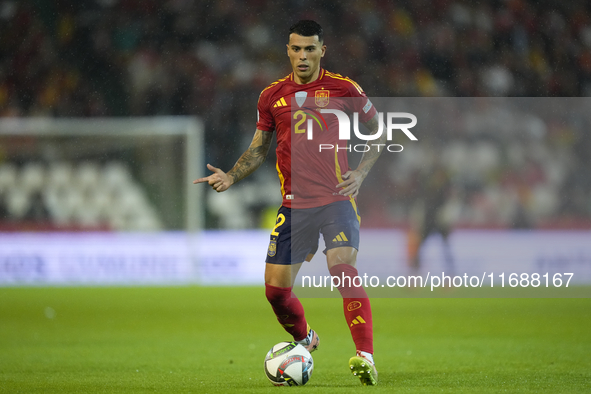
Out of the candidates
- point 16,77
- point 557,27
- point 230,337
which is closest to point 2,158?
point 16,77

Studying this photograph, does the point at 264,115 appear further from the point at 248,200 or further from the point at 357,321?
the point at 248,200

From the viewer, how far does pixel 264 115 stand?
16.5 ft

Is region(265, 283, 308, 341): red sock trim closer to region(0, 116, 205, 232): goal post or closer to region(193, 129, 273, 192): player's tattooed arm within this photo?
region(193, 129, 273, 192): player's tattooed arm

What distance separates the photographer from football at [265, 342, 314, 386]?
14.5ft

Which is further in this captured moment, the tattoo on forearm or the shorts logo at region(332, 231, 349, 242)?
the tattoo on forearm

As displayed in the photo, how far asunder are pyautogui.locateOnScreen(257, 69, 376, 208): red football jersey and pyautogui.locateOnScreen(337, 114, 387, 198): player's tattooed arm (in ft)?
0.18

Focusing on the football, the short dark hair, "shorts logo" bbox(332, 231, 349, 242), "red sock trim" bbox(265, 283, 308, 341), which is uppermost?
the short dark hair

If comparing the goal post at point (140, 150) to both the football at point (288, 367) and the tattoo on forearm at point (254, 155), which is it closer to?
the tattoo on forearm at point (254, 155)

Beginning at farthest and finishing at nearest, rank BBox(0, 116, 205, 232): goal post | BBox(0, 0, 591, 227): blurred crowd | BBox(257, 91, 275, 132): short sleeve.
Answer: BBox(0, 0, 591, 227): blurred crowd → BBox(0, 116, 205, 232): goal post → BBox(257, 91, 275, 132): short sleeve

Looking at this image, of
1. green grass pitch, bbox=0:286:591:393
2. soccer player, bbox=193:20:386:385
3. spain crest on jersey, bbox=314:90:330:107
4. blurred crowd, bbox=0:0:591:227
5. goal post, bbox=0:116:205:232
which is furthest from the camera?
blurred crowd, bbox=0:0:591:227

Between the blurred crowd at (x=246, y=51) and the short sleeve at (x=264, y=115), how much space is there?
28.1ft

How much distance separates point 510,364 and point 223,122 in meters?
9.58

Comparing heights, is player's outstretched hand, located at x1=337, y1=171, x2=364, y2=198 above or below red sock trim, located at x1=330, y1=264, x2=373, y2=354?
above

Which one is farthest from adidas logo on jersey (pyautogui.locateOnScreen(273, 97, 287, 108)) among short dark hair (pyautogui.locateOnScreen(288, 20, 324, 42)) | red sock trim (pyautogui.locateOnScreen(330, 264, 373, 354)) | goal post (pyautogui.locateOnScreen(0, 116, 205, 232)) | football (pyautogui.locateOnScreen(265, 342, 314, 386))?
goal post (pyautogui.locateOnScreen(0, 116, 205, 232))
